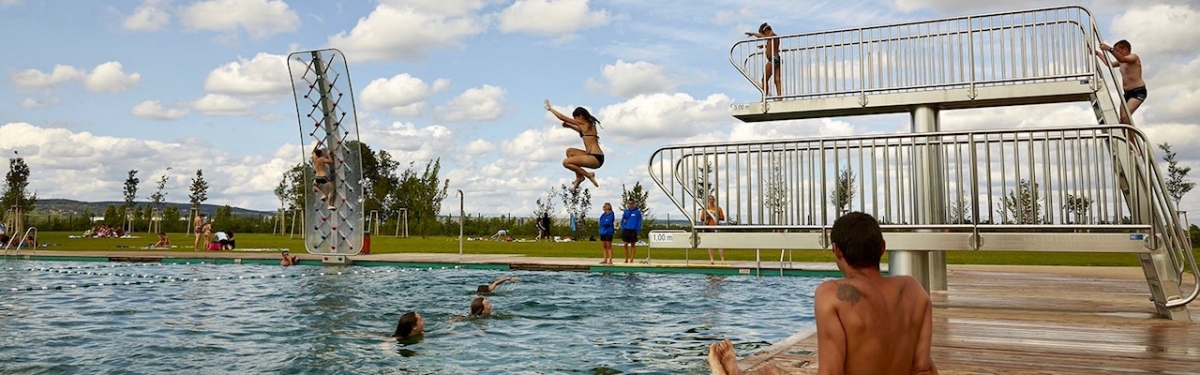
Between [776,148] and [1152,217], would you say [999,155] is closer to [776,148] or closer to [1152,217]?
[1152,217]

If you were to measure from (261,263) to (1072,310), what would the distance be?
19.2 metres

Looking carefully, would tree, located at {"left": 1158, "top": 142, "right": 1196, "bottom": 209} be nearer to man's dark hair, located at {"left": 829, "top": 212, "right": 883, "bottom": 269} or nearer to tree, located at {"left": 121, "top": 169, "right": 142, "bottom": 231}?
man's dark hair, located at {"left": 829, "top": 212, "right": 883, "bottom": 269}

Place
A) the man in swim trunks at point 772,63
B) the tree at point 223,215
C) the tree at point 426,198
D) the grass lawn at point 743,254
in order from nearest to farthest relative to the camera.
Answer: the man in swim trunks at point 772,63 → the grass lawn at point 743,254 → the tree at point 426,198 → the tree at point 223,215

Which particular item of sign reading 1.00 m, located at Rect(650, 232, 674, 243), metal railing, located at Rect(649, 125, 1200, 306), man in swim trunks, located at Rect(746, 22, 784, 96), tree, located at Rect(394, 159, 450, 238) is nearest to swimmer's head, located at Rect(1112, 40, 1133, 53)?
metal railing, located at Rect(649, 125, 1200, 306)

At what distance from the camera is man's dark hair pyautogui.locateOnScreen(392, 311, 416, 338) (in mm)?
8984

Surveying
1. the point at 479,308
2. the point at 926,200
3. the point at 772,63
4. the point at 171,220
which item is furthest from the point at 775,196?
the point at 171,220

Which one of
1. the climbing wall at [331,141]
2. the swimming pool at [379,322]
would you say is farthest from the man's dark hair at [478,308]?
the climbing wall at [331,141]

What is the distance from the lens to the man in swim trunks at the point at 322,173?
66.3ft

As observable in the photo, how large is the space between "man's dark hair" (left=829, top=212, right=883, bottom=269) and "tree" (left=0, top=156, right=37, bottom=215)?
195 ft

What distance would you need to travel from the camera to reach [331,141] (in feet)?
66.9

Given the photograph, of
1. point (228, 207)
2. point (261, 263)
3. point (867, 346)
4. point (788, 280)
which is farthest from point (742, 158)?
point (228, 207)

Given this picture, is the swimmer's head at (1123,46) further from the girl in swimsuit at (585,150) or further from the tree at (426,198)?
the tree at (426,198)

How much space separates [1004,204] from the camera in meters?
7.74

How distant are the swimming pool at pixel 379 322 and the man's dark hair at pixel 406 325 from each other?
0.70 feet
